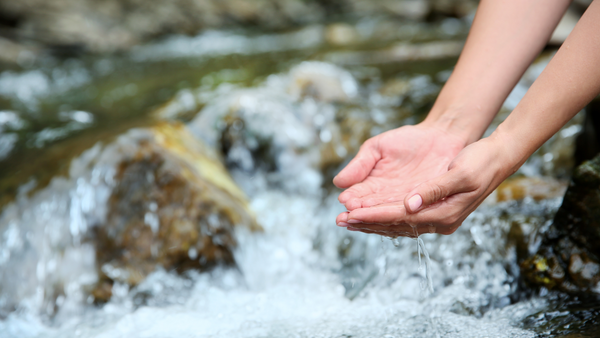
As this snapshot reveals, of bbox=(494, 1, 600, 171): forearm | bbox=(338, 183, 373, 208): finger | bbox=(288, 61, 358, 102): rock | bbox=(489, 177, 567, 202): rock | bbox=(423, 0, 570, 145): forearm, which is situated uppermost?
bbox=(288, 61, 358, 102): rock

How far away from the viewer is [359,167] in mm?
1628

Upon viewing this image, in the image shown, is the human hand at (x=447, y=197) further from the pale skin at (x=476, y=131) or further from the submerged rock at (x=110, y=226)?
the submerged rock at (x=110, y=226)

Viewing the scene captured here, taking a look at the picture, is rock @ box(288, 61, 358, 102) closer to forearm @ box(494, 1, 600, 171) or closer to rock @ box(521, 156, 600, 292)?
rock @ box(521, 156, 600, 292)

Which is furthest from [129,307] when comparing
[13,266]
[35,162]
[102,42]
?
[102,42]

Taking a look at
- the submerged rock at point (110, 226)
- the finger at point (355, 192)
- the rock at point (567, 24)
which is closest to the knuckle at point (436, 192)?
the finger at point (355, 192)

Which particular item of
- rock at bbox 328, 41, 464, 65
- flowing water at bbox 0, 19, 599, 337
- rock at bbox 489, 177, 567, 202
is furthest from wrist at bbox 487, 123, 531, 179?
rock at bbox 328, 41, 464, 65

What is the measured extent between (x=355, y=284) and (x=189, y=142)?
1.82m

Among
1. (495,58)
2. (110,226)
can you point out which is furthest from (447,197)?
(110,226)

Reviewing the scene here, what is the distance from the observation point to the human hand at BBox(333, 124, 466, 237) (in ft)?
5.06

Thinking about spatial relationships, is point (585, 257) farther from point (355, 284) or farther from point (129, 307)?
point (129, 307)

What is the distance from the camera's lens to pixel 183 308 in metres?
2.32

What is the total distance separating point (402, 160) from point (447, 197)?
1.26 ft

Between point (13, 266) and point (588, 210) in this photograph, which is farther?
point (13, 266)

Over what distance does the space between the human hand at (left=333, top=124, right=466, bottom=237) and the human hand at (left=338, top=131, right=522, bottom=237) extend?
0.10 metres
